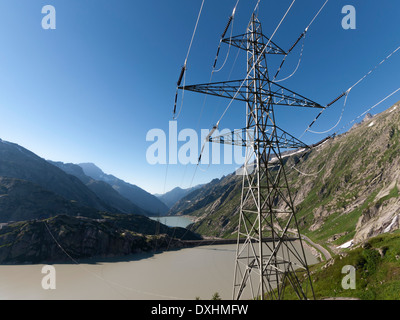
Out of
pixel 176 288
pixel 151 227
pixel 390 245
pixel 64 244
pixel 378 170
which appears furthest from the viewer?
pixel 151 227

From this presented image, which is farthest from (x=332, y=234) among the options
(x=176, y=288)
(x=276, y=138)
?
(x=276, y=138)

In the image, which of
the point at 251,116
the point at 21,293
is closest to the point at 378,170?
the point at 251,116

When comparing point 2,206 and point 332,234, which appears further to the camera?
point 2,206

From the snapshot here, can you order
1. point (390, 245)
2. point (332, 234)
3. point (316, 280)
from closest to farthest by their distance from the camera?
1. point (390, 245)
2. point (316, 280)
3. point (332, 234)

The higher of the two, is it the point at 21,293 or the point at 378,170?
the point at 378,170

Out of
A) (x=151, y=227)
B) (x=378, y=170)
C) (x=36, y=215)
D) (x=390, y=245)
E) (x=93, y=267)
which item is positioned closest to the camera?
(x=390, y=245)

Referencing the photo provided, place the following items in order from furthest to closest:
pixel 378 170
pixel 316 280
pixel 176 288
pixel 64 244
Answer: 1. pixel 378 170
2. pixel 64 244
3. pixel 176 288
4. pixel 316 280
